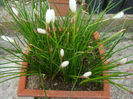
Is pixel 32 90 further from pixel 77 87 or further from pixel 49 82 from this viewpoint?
pixel 77 87

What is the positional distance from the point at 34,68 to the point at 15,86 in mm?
299

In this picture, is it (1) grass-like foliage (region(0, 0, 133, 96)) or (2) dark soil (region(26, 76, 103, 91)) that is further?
(2) dark soil (region(26, 76, 103, 91))

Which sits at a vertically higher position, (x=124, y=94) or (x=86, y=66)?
(x=86, y=66)

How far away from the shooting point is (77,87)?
611 millimetres

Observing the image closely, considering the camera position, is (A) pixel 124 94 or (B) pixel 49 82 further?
(A) pixel 124 94

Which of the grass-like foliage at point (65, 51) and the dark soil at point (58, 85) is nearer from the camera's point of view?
the grass-like foliage at point (65, 51)

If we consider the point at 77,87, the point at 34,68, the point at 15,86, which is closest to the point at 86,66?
the point at 77,87

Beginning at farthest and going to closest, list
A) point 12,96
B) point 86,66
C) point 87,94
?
1. point 12,96
2. point 86,66
3. point 87,94

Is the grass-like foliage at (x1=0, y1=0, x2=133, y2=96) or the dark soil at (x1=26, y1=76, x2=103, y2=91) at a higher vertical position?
the grass-like foliage at (x1=0, y1=0, x2=133, y2=96)

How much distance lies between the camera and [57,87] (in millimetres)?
613

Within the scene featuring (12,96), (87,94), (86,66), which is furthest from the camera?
(12,96)

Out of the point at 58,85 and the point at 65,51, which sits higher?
the point at 65,51

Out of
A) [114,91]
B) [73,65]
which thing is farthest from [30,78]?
[114,91]

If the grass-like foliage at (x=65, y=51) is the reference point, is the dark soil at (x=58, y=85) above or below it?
below
